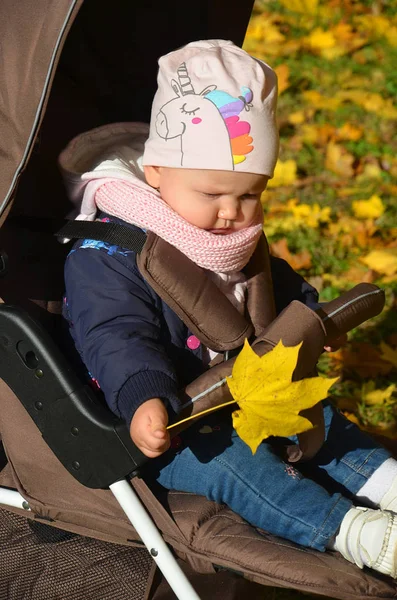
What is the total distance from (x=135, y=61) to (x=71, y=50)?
207 mm

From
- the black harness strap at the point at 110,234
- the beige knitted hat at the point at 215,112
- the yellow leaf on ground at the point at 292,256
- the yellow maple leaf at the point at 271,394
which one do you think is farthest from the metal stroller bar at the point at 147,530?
the yellow leaf on ground at the point at 292,256

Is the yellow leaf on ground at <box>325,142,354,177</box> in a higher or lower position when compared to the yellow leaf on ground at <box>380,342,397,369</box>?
higher

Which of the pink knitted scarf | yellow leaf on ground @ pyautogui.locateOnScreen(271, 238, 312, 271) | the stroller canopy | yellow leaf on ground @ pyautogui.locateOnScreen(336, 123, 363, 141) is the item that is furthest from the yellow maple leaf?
yellow leaf on ground @ pyautogui.locateOnScreen(336, 123, 363, 141)

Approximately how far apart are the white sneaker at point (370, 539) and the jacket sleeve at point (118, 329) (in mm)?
503

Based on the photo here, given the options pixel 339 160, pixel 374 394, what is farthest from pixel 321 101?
pixel 374 394

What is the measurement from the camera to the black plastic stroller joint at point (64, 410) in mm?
1811

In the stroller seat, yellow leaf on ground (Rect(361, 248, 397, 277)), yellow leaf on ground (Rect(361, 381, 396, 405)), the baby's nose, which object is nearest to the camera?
the stroller seat

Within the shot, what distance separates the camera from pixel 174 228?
1.98m

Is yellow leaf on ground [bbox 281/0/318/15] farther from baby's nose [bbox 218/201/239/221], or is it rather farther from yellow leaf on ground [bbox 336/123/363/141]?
baby's nose [bbox 218/201/239/221]

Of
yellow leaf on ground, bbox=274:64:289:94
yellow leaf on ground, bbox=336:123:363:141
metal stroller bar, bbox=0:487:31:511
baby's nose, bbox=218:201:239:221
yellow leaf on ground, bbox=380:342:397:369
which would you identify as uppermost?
yellow leaf on ground, bbox=274:64:289:94

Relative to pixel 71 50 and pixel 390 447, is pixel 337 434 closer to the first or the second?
pixel 390 447

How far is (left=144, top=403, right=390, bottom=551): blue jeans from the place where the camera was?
1.94 metres

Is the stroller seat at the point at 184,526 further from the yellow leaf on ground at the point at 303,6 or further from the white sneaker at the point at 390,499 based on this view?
the yellow leaf on ground at the point at 303,6

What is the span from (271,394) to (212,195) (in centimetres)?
57
